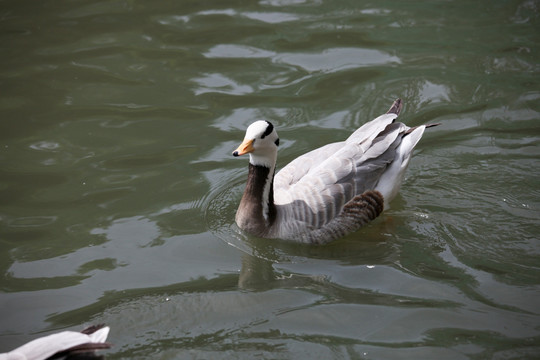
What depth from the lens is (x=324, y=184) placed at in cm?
636

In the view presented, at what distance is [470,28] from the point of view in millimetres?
9680

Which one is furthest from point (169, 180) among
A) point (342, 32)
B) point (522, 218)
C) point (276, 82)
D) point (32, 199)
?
point (342, 32)

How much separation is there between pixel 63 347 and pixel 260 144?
2815 millimetres

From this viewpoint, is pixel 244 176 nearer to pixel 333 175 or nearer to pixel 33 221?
pixel 333 175

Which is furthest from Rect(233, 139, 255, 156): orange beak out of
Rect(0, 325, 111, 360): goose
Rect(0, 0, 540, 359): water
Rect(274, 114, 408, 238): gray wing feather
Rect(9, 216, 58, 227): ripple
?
Rect(0, 325, 111, 360): goose

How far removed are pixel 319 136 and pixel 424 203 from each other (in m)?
1.64

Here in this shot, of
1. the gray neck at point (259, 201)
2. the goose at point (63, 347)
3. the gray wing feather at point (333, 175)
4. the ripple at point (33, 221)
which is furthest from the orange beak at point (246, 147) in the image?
the goose at point (63, 347)

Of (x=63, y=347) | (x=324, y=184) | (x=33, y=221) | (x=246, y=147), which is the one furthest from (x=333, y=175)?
(x=63, y=347)

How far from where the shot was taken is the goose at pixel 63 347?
3766mm

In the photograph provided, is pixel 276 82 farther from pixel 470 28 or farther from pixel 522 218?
pixel 522 218

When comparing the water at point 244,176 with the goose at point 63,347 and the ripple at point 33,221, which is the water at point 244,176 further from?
the goose at point 63,347

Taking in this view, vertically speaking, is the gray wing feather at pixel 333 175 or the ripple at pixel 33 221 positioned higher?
the gray wing feather at pixel 333 175

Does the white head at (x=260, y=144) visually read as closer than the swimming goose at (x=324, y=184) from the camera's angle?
Yes

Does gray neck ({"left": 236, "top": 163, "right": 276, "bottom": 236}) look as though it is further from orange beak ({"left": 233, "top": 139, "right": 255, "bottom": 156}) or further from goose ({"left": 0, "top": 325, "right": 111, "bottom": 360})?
goose ({"left": 0, "top": 325, "right": 111, "bottom": 360})
